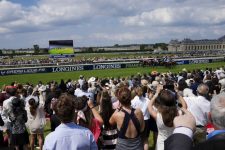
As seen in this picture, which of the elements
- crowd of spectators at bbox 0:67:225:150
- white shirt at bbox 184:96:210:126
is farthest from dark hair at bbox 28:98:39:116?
white shirt at bbox 184:96:210:126

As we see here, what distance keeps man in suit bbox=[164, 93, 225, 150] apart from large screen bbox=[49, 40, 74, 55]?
5708cm

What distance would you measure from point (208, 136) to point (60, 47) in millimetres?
57579

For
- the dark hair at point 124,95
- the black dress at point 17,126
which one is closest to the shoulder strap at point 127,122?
the dark hair at point 124,95

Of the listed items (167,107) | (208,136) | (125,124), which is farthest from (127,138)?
(208,136)

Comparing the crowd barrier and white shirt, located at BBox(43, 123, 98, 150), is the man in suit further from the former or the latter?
the crowd barrier

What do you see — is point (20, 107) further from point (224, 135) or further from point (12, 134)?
point (224, 135)

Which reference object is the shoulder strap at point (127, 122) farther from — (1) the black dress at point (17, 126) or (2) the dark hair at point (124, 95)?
(1) the black dress at point (17, 126)

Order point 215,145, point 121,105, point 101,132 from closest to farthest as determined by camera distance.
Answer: point 215,145, point 121,105, point 101,132

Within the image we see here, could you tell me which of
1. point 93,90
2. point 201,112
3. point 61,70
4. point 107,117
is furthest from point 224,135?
point 61,70

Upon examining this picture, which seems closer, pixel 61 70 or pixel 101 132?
pixel 101 132

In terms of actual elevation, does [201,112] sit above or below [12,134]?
above

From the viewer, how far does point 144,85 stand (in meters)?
10.4

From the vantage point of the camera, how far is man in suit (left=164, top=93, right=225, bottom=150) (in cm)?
251

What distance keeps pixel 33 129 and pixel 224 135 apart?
7626 millimetres
